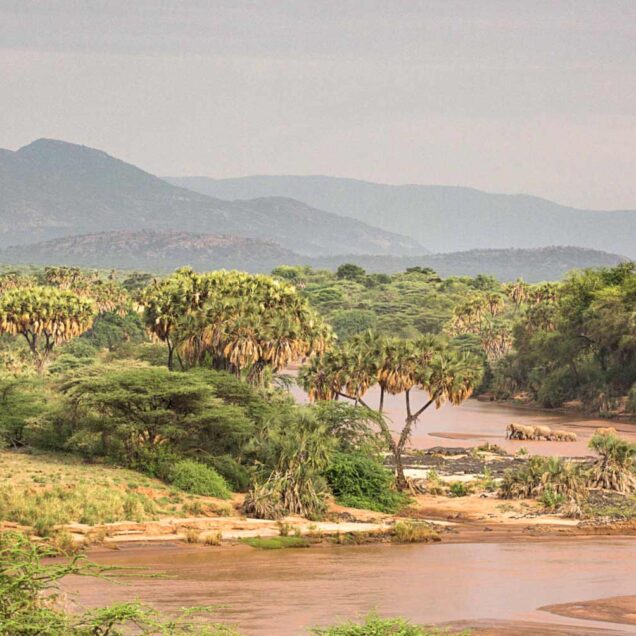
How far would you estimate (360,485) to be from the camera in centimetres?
4328

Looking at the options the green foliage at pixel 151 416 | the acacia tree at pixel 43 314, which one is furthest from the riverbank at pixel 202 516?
the acacia tree at pixel 43 314

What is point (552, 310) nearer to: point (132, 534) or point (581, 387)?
point (581, 387)

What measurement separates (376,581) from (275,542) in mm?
5214

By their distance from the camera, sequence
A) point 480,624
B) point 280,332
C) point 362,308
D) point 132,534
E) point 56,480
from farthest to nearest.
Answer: point 362,308 < point 280,332 < point 56,480 < point 132,534 < point 480,624

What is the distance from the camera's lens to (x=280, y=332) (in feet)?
172

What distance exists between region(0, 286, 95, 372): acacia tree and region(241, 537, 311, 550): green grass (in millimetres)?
43334

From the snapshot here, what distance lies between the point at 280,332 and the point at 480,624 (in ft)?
85.3

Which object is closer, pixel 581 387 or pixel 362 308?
pixel 581 387

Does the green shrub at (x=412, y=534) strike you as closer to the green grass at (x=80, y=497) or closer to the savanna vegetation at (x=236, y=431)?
the savanna vegetation at (x=236, y=431)

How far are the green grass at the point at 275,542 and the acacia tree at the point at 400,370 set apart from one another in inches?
310

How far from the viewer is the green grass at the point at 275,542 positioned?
36.5 metres

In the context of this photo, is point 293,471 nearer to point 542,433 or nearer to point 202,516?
point 202,516

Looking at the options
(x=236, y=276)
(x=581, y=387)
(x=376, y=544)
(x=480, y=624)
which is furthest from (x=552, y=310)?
(x=480, y=624)

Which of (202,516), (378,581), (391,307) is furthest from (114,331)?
(378,581)
